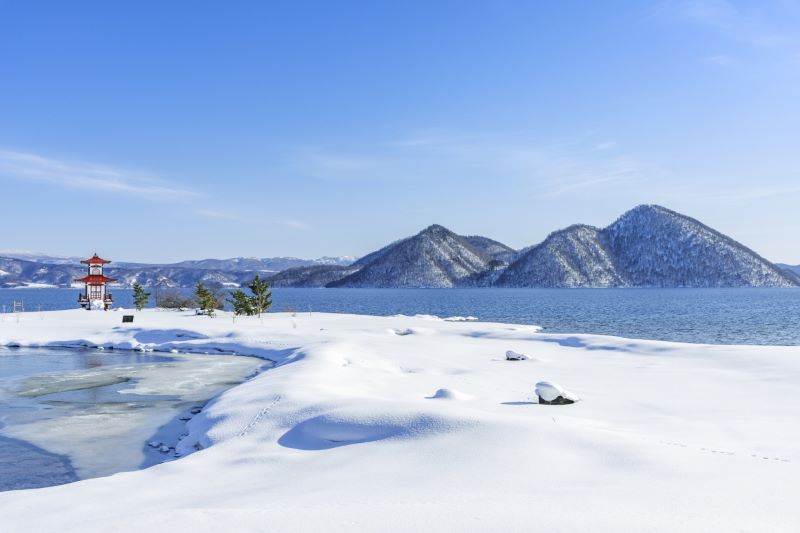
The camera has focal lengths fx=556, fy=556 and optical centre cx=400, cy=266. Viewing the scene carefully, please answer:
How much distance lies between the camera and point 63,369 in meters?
28.6

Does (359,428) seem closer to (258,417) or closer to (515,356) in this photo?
(258,417)

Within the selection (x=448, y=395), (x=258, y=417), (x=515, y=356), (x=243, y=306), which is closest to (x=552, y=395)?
(x=448, y=395)

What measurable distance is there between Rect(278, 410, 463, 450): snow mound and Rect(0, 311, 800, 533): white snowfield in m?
0.04

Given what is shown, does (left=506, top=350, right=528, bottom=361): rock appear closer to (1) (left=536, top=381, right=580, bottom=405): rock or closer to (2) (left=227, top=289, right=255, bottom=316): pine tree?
(1) (left=536, top=381, right=580, bottom=405): rock

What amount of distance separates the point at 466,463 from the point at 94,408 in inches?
589

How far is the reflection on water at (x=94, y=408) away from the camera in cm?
1265

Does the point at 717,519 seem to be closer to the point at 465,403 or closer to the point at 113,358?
the point at 465,403

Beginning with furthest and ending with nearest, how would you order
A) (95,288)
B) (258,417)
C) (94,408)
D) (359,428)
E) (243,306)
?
1. (95,288)
2. (243,306)
3. (94,408)
4. (258,417)
5. (359,428)

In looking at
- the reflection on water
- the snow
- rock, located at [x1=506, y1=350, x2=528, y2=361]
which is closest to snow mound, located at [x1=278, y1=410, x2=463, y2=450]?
the reflection on water

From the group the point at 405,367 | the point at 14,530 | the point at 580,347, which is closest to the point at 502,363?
the point at 405,367

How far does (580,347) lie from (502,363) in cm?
871

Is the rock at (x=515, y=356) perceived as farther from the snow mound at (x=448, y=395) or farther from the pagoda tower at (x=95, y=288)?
the pagoda tower at (x=95, y=288)

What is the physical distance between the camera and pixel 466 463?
9.29m

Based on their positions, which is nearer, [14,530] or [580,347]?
[14,530]
